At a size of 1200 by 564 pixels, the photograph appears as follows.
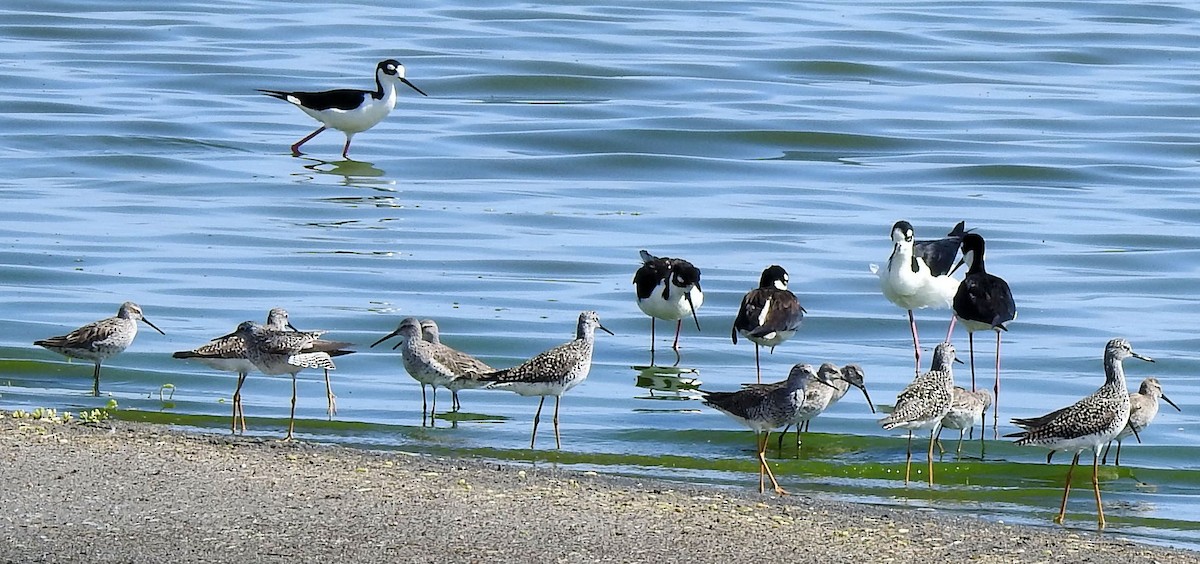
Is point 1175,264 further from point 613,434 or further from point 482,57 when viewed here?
point 482,57

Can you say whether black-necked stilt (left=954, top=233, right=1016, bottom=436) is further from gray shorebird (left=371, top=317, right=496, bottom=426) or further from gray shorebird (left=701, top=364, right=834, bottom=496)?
gray shorebird (left=371, top=317, right=496, bottom=426)

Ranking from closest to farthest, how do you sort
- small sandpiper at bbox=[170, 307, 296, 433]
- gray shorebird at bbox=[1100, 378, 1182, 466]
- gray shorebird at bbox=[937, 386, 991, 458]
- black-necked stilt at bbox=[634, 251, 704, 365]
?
1. gray shorebird at bbox=[1100, 378, 1182, 466]
2. small sandpiper at bbox=[170, 307, 296, 433]
3. gray shorebird at bbox=[937, 386, 991, 458]
4. black-necked stilt at bbox=[634, 251, 704, 365]

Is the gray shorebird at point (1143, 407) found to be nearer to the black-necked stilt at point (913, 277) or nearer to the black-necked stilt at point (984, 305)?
the black-necked stilt at point (984, 305)

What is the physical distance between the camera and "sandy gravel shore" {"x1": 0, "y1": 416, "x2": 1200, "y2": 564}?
29.0 ft

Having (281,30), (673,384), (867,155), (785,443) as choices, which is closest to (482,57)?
(281,30)

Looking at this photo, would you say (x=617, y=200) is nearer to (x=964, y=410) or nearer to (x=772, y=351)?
(x=772, y=351)

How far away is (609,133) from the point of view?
28.1m

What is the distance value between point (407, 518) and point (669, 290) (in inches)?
272

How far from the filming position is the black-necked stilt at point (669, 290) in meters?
16.1

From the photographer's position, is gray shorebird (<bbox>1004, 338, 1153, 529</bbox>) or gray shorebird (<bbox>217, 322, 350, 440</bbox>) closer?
gray shorebird (<bbox>1004, 338, 1153, 529</bbox>)

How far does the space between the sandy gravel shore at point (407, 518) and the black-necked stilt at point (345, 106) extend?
660 inches

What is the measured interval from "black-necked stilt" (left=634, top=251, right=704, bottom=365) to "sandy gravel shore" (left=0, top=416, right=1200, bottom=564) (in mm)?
5082

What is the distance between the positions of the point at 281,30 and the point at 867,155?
14355 mm

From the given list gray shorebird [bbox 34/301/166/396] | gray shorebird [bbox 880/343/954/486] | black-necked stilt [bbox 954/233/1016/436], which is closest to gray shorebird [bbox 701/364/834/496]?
gray shorebird [bbox 880/343/954/486]
